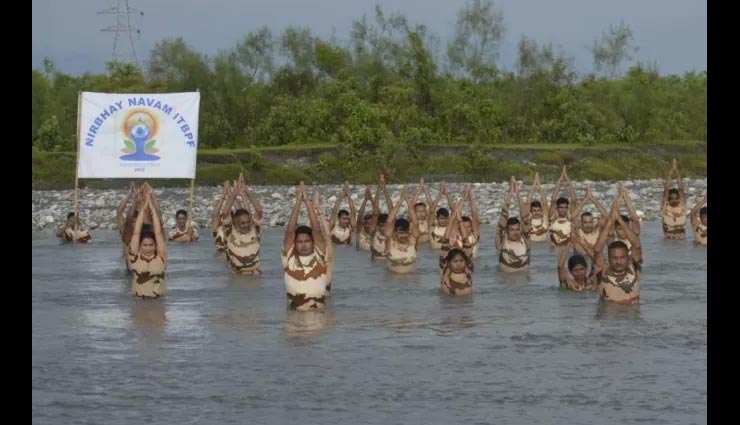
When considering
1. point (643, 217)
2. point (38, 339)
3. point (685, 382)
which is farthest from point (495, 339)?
point (643, 217)

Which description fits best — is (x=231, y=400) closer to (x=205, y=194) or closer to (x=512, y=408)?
(x=512, y=408)

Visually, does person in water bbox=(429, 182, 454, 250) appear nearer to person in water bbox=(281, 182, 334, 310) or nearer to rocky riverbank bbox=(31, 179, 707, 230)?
person in water bbox=(281, 182, 334, 310)

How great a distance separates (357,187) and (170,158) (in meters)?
23.4

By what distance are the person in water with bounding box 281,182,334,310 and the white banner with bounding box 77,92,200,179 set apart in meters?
7.62

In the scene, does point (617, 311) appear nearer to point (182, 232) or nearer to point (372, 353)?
point (372, 353)

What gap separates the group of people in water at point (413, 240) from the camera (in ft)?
61.7

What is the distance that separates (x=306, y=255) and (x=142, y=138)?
8908mm

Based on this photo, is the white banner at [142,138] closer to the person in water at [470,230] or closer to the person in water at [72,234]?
the person in water at [470,230]

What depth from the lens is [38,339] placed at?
18.0 m

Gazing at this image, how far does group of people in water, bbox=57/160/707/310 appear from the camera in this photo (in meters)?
→ 18.8

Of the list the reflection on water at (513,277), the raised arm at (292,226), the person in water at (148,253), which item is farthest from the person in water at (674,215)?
the raised arm at (292,226)

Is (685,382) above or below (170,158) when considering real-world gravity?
below

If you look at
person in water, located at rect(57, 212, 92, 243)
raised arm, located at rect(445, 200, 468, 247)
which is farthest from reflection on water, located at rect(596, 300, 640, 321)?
person in water, located at rect(57, 212, 92, 243)
